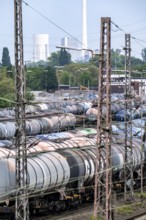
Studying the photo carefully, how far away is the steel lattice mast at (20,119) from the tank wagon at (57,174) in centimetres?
275

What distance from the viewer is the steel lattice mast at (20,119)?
1967 cm

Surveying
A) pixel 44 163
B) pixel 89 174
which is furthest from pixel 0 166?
pixel 89 174

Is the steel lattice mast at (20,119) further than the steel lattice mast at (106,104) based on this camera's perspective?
No

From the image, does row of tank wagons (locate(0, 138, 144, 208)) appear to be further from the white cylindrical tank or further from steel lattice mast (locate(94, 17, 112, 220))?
steel lattice mast (locate(94, 17, 112, 220))

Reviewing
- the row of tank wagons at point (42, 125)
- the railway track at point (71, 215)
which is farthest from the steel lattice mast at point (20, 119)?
the row of tank wagons at point (42, 125)

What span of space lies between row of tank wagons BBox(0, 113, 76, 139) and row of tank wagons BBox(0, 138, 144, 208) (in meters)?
15.6

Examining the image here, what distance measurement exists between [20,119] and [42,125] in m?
33.9

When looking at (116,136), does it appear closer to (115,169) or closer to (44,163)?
(115,169)

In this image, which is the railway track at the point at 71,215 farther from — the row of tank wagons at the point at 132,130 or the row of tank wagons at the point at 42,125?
the row of tank wagons at the point at 42,125

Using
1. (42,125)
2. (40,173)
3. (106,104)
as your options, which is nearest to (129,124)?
(40,173)

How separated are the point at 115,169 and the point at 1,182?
9698 mm

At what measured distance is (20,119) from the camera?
2008 cm

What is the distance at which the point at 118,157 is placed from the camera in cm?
3212

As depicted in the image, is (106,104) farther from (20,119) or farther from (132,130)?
(132,130)
